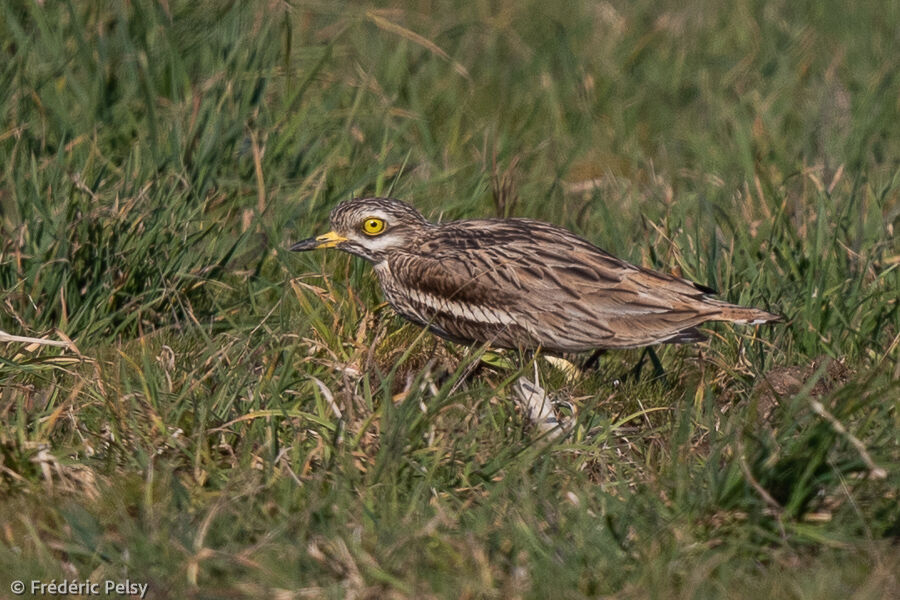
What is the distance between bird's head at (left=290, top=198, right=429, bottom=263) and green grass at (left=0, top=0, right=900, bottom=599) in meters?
0.24

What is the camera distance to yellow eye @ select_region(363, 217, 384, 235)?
614 cm

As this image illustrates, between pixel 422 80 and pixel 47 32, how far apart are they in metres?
2.65

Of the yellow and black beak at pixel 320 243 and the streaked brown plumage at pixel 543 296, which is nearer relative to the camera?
the streaked brown plumage at pixel 543 296

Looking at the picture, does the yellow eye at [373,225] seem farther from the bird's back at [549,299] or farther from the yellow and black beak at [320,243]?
the bird's back at [549,299]

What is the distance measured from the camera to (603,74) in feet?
31.3

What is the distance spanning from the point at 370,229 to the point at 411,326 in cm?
48

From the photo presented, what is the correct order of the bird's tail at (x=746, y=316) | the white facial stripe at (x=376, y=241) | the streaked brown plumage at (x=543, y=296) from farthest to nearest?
the white facial stripe at (x=376, y=241)
the streaked brown plumage at (x=543, y=296)
the bird's tail at (x=746, y=316)

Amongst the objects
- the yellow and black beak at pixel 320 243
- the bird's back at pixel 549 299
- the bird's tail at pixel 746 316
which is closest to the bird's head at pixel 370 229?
the yellow and black beak at pixel 320 243

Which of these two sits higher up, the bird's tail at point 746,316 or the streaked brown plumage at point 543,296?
the bird's tail at point 746,316

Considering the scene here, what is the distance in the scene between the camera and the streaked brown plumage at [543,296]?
5637 mm

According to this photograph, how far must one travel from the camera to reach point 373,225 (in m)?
6.14

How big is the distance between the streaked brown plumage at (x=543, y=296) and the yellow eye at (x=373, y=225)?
7.1 inches

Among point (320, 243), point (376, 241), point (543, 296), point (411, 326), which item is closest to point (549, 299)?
point (543, 296)

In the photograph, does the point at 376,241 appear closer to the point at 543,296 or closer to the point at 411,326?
the point at 411,326
